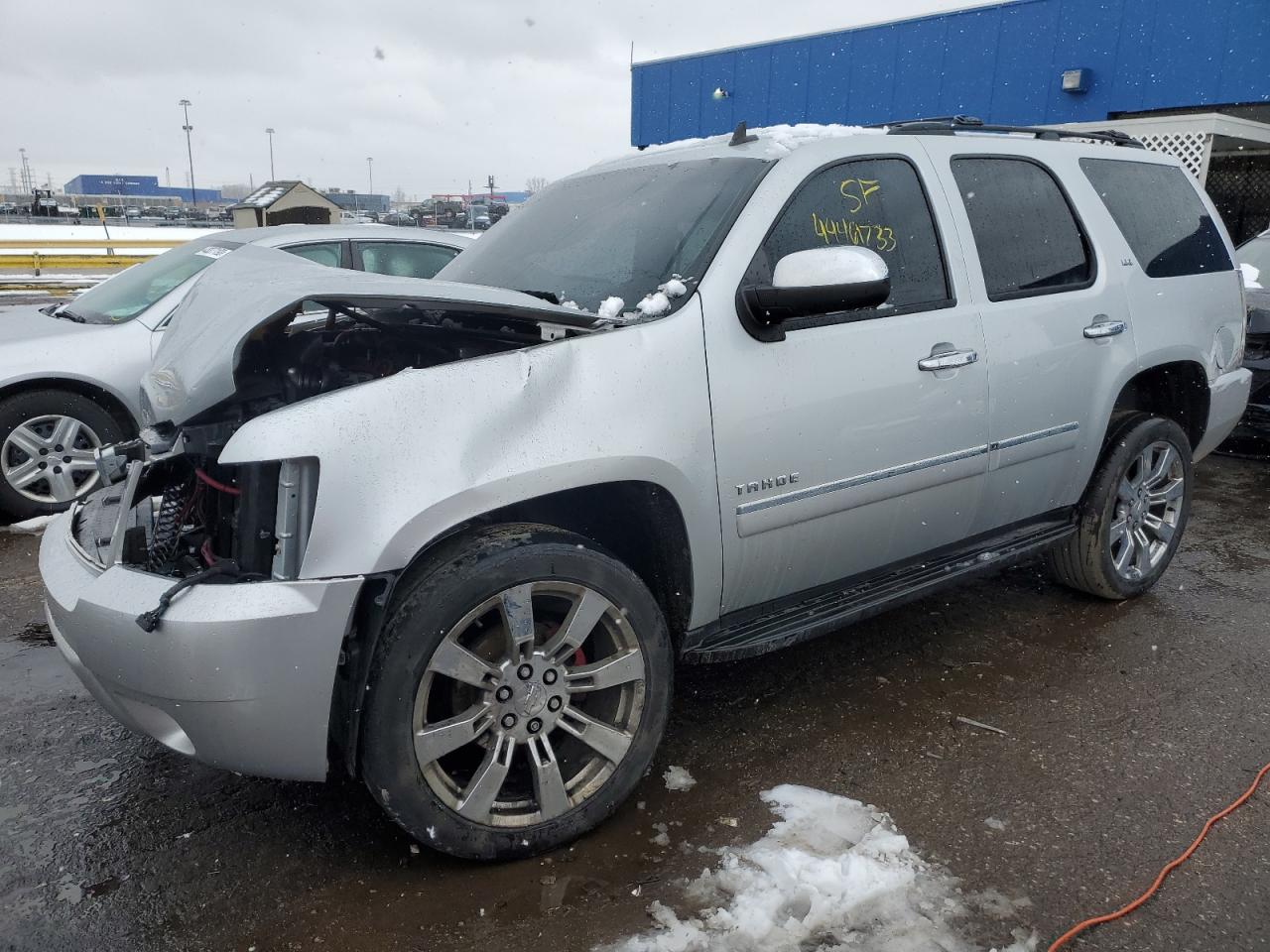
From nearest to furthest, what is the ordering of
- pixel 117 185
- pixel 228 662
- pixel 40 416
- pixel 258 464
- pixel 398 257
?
pixel 228 662, pixel 258 464, pixel 40 416, pixel 398 257, pixel 117 185

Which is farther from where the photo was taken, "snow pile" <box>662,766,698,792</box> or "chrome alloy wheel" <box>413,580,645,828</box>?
"snow pile" <box>662,766,698,792</box>

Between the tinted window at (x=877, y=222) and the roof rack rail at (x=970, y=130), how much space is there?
286 millimetres

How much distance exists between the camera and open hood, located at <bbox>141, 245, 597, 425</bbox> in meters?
2.33

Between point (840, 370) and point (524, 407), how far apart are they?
1053 mm

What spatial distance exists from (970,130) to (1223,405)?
1.88 m

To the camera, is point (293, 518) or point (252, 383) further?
point (252, 383)

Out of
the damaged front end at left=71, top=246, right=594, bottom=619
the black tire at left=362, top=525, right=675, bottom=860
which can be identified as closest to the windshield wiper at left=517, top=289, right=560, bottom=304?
the damaged front end at left=71, top=246, right=594, bottom=619

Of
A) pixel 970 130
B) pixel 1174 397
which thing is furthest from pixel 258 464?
pixel 1174 397

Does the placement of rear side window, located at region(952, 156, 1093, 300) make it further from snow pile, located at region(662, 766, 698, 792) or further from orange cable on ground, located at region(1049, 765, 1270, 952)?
snow pile, located at region(662, 766, 698, 792)

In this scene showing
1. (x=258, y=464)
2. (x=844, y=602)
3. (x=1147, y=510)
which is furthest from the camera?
(x=1147, y=510)

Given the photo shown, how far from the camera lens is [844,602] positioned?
3.08 m

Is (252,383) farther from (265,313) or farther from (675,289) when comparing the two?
(675,289)

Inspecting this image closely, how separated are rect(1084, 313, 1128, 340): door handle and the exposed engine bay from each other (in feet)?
7.29

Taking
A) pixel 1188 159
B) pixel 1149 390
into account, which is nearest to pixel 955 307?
pixel 1149 390
